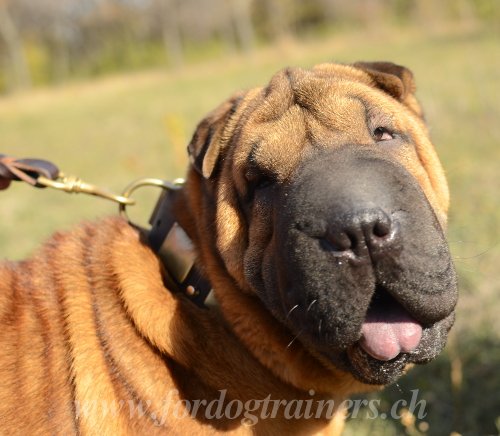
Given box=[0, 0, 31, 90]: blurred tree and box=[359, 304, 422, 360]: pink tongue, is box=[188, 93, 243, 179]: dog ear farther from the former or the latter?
box=[0, 0, 31, 90]: blurred tree

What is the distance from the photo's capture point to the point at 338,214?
230 cm

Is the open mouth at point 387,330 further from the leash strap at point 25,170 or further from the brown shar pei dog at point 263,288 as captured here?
the leash strap at point 25,170

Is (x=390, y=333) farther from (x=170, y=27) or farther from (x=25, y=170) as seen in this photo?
(x=170, y=27)

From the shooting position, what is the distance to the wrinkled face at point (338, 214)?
2.33 m

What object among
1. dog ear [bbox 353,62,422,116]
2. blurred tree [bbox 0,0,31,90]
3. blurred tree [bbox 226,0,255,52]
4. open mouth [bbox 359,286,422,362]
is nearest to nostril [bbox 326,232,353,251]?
open mouth [bbox 359,286,422,362]

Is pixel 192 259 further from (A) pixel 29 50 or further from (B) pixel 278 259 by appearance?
(A) pixel 29 50

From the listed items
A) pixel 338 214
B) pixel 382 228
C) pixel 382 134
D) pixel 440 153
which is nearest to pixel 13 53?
pixel 440 153

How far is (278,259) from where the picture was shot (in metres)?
2.57

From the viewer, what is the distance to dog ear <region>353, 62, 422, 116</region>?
125 inches

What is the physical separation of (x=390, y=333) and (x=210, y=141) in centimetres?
131

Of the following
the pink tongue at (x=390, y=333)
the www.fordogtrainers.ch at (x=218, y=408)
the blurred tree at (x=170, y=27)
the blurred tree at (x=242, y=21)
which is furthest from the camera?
the blurred tree at (x=170, y=27)

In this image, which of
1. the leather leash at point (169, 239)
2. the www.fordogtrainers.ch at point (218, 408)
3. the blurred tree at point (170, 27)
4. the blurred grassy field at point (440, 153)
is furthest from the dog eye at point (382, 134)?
the blurred tree at point (170, 27)

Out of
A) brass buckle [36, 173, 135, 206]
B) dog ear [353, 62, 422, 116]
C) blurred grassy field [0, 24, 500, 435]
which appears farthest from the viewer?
blurred grassy field [0, 24, 500, 435]

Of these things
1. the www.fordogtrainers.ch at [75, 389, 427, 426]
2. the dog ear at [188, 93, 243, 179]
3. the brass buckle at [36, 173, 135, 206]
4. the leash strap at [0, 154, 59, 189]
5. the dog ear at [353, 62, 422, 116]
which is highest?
the dog ear at [353, 62, 422, 116]
